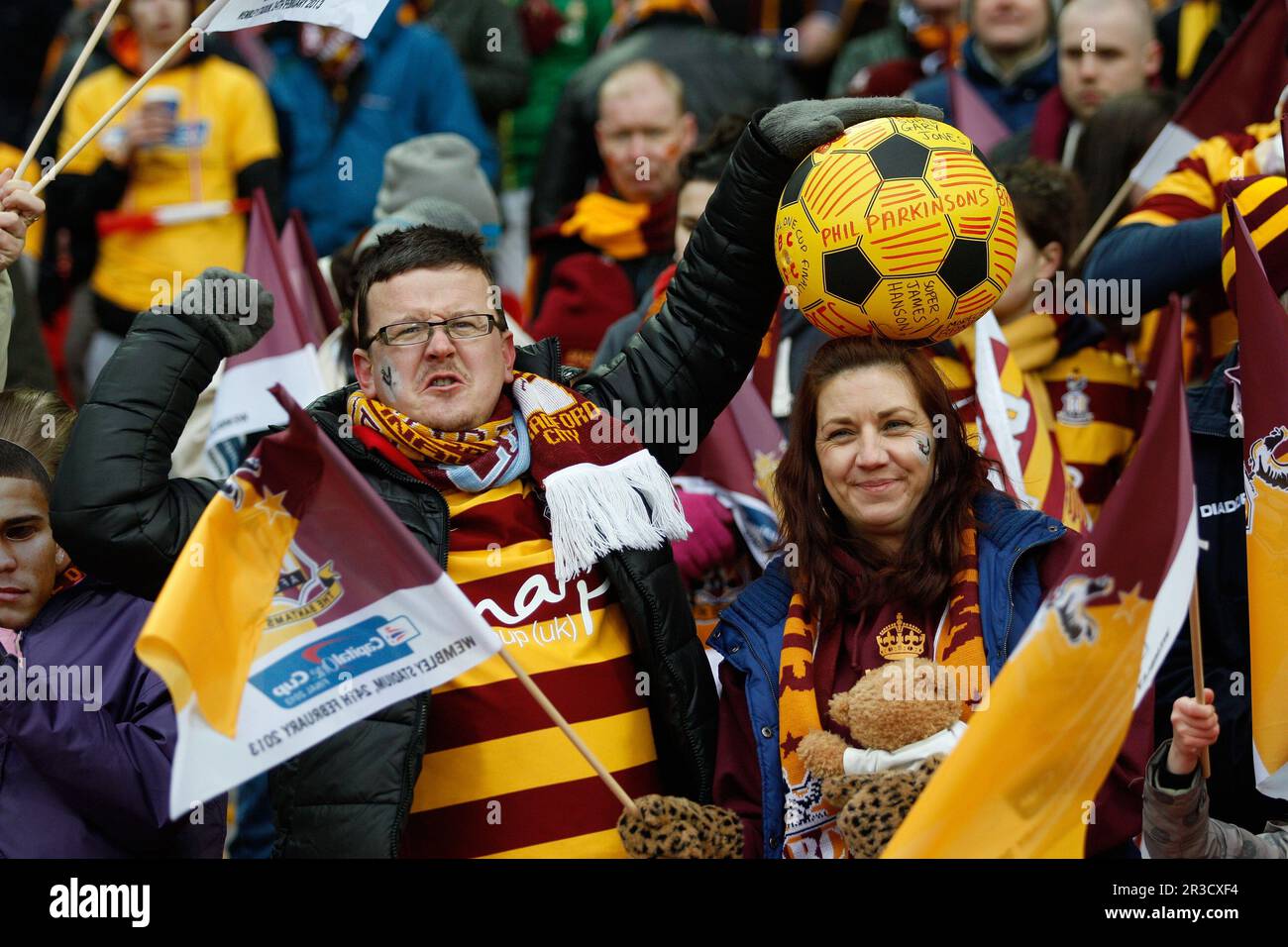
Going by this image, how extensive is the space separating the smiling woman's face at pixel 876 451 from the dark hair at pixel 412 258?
868 mm

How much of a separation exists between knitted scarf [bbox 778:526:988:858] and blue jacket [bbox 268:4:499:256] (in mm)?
4727

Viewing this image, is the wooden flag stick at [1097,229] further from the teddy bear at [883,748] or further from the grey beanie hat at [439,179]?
the teddy bear at [883,748]

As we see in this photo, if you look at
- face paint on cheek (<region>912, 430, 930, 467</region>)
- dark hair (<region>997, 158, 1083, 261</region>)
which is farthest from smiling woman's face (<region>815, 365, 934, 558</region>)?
dark hair (<region>997, 158, 1083, 261</region>)

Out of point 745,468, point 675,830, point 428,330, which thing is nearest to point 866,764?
point 675,830

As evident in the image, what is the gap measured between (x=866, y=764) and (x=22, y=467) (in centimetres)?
214

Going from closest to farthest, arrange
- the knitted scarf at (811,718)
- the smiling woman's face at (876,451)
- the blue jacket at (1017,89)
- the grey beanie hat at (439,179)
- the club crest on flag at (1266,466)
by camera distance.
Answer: the knitted scarf at (811,718) < the smiling woman's face at (876,451) < the club crest on flag at (1266,466) < the grey beanie hat at (439,179) < the blue jacket at (1017,89)

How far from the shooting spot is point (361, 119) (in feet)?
27.5

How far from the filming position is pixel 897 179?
14.1 ft

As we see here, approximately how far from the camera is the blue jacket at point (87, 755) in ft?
13.9

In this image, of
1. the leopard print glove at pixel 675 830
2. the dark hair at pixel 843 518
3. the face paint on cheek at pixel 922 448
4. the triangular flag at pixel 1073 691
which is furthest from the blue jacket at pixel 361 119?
the triangular flag at pixel 1073 691

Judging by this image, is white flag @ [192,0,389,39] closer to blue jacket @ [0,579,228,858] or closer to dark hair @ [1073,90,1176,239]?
blue jacket @ [0,579,228,858]

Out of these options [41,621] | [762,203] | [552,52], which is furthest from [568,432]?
[552,52]

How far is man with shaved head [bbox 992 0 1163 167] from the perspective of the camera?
7.10m
